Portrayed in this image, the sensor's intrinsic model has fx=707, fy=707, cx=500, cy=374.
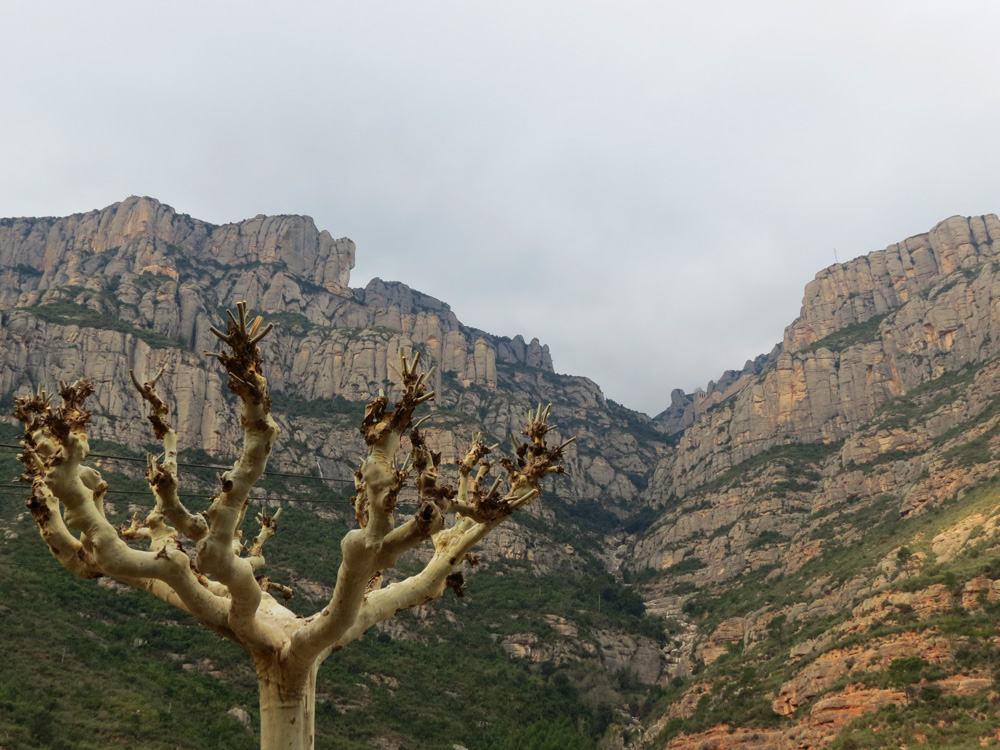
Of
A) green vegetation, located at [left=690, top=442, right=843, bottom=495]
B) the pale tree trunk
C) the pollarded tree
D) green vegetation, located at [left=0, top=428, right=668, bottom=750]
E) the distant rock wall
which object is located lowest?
the pale tree trunk

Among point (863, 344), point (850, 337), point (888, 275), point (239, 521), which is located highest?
point (888, 275)

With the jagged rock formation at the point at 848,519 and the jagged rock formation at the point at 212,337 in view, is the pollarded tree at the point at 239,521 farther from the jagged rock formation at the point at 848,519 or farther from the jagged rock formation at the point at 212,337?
the jagged rock formation at the point at 212,337

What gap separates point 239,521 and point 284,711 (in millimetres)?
1916

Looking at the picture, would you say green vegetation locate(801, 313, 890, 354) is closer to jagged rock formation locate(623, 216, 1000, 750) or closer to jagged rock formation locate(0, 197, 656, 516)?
jagged rock formation locate(623, 216, 1000, 750)

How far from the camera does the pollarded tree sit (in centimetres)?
610

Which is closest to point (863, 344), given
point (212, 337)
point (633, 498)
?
point (633, 498)

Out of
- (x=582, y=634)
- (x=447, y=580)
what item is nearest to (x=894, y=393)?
(x=582, y=634)

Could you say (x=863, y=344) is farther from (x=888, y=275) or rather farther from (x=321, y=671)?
(x=321, y=671)

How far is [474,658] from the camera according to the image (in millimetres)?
70625

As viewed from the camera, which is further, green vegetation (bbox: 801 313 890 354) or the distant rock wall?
green vegetation (bbox: 801 313 890 354)

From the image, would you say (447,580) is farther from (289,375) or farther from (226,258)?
(226,258)

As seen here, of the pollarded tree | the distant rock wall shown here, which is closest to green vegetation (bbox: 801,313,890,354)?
the distant rock wall

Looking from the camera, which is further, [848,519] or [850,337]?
[850,337]

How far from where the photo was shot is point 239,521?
6957 millimetres
